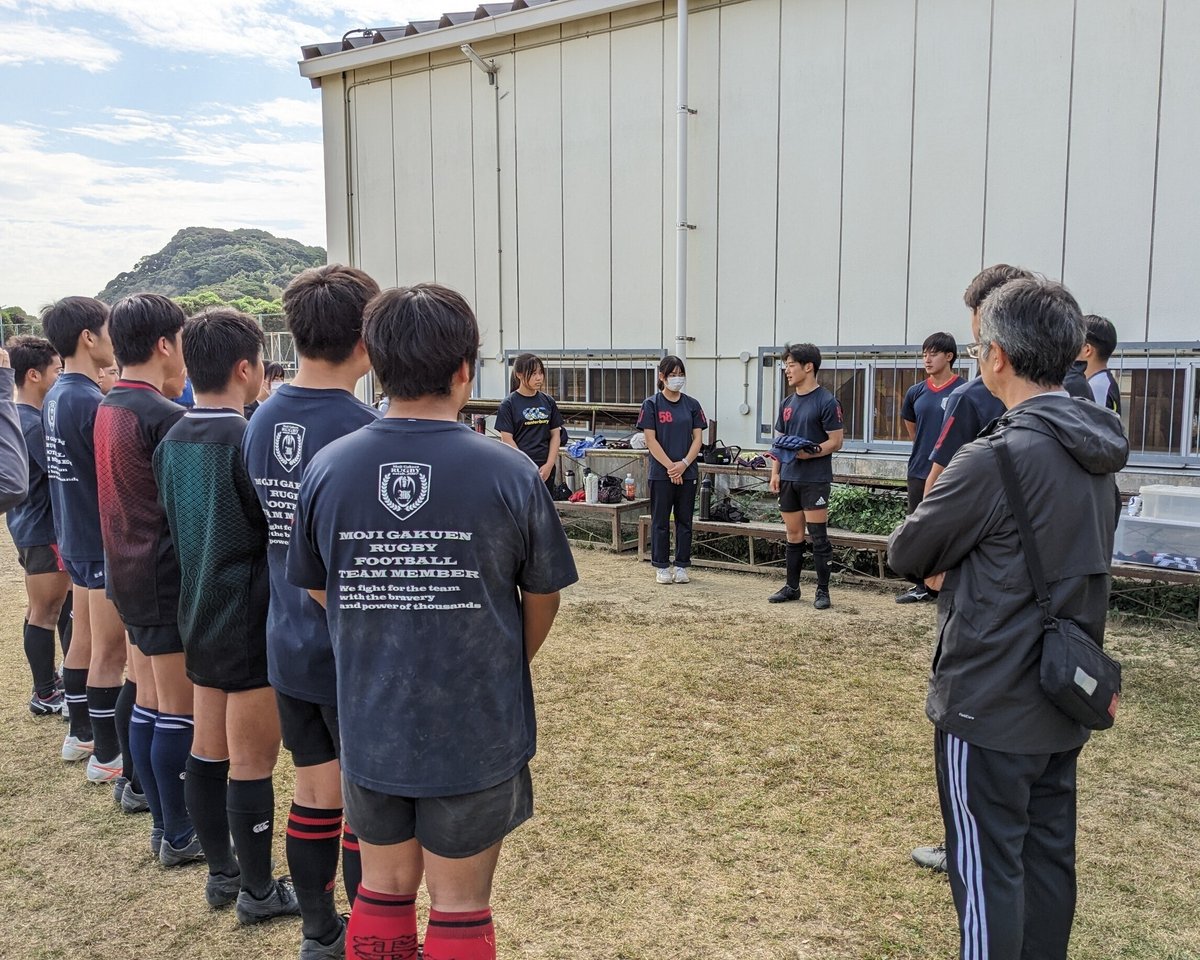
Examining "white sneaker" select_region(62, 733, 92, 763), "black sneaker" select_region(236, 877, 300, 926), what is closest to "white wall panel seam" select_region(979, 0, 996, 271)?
"black sneaker" select_region(236, 877, 300, 926)

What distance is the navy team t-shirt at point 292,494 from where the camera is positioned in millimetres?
2172

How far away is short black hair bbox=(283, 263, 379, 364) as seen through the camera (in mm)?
2223

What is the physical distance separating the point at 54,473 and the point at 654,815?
9.02 ft

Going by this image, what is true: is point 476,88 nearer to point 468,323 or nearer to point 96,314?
point 96,314

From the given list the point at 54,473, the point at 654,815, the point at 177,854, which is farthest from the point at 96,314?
the point at 654,815

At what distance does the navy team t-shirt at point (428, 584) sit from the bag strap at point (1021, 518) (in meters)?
0.99

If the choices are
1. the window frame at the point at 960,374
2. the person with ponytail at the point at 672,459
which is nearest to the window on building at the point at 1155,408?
the window frame at the point at 960,374

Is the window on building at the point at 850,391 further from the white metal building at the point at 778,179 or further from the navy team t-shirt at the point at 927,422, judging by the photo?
the navy team t-shirt at the point at 927,422

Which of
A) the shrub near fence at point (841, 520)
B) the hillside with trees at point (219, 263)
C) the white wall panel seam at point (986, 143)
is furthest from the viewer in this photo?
the hillside with trees at point (219, 263)

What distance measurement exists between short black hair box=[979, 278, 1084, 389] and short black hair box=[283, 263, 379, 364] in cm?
152

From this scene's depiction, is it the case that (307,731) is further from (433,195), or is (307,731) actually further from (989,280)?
(433,195)

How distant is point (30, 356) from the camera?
425 centimetres

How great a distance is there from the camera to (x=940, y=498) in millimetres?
2008

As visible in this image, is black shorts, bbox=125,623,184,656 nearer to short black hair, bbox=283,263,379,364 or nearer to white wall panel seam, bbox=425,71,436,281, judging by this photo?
short black hair, bbox=283,263,379,364
